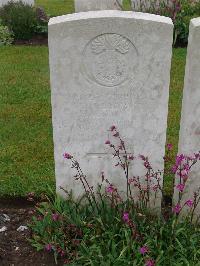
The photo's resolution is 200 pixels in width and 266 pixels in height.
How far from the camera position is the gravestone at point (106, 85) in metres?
3.46

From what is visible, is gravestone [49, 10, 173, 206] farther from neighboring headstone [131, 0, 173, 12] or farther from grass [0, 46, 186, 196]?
neighboring headstone [131, 0, 173, 12]

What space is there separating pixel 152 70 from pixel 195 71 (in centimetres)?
31

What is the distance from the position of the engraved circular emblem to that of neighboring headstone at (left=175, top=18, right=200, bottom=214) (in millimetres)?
404

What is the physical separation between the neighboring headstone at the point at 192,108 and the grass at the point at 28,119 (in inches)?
58.3

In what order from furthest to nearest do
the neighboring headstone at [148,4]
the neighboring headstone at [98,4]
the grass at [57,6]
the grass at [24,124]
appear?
the grass at [57,6], the neighboring headstone at [148,4], the neighboring headstone at [98,4], the grass at [24,124]

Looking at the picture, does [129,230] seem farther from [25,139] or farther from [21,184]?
[25,139]

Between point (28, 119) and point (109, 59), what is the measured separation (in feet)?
9.25

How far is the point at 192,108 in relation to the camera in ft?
11.9

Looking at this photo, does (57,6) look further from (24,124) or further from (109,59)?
(109,59)

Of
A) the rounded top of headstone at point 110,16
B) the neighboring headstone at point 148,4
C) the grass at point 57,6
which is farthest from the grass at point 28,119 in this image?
the grass at point 57,6

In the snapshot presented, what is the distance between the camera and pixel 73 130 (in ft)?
12.5

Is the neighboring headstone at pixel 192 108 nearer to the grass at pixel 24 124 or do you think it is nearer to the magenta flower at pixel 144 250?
the magenta flower at pixel 144 250

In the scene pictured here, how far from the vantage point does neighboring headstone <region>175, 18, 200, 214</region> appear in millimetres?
3443

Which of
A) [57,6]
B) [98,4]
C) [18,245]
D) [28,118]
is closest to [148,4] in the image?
[98,4]
